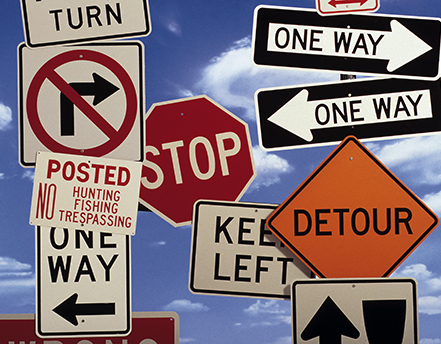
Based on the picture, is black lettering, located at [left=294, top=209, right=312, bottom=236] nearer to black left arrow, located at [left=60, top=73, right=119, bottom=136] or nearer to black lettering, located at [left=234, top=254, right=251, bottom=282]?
black lettering, located at [left=234, top=254, right=251, bottom=282]

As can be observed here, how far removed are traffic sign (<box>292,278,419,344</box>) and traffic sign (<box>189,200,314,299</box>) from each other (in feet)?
1.00

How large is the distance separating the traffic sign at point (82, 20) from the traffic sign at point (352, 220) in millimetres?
1517

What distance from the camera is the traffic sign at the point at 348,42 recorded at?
358 centimetres

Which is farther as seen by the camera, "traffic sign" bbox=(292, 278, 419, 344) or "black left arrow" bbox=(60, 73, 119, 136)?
A: "black left arrow" bbox=(60, 73, 119, 136)

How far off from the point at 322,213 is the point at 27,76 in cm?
207

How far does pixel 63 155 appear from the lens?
327 cm

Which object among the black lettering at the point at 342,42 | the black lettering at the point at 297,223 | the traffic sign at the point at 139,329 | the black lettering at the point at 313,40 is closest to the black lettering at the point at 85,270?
the traffic sign at the point at 139,329

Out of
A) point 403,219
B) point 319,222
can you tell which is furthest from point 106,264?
point 403,219

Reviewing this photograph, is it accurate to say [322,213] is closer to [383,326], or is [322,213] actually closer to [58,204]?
[383,326]

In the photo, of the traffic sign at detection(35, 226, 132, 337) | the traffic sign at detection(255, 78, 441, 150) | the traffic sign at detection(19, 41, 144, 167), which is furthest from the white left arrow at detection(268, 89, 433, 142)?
the traffic sign at detection(35, 226, 132, 337)

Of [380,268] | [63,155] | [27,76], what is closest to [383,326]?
[380,268]

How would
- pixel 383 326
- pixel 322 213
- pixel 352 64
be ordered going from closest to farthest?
pixel 383 326, pixel 322 213, pixel 352 64

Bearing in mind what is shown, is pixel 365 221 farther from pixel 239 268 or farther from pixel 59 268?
pixel 59 268

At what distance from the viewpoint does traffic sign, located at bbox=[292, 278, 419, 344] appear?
315 centimetres
